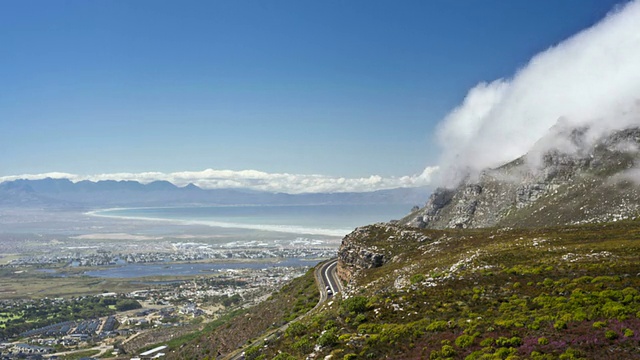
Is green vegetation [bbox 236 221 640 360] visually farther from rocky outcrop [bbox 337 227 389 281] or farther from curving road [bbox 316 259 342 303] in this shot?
curving road [bbox 316 259 342 303]

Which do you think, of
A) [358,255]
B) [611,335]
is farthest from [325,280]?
[611,335]

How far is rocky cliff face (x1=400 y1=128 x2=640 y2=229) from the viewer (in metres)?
117

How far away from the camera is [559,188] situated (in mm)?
143250

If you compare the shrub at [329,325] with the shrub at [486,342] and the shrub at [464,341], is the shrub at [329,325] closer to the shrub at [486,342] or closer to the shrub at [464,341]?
the shrub at [464,341]

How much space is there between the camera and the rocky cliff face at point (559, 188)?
117250 millimetres

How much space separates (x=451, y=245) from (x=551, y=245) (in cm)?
1755

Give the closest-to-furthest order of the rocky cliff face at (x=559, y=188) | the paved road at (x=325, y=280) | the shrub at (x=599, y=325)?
the shrub at (x=599, y=325) → the paved road at (x=325, y=280) → the rocky cliff face at (x=559, y=188)

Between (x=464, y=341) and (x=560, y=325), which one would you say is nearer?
(x=560, y=325)

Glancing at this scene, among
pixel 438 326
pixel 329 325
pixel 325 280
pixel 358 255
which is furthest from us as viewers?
pixel 325 280

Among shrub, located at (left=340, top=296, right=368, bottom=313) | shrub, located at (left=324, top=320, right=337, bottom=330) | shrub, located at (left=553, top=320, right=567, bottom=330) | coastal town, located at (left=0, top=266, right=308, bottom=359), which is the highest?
shrub, located at (left=553, top=320, right=567, bottom=330)

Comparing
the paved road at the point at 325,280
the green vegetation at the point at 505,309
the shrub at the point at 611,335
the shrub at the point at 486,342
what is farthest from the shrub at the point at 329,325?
the shrub at the point at 611,335

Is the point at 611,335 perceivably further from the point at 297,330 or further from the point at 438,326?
the point at 297,330

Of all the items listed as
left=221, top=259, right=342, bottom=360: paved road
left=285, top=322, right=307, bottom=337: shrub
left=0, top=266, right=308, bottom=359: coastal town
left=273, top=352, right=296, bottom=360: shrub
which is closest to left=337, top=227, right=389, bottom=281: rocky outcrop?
left=221, top=259, right=342, bottom=360: paved road

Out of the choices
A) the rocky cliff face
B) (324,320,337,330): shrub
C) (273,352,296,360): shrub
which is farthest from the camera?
the rocky cliff face
